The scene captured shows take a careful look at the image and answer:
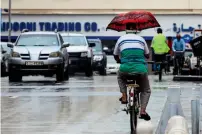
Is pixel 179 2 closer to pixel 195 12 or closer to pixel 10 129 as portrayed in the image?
pixel 195 12

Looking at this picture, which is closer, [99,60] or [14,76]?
[14,76]

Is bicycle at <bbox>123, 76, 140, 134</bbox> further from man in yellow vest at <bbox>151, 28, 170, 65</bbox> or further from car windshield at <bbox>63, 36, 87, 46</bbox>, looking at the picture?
car windshield at <bbox>63, 36, 87, 46</bbox>

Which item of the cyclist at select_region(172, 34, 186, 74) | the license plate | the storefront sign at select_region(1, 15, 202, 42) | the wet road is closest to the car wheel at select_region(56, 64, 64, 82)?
the license plate

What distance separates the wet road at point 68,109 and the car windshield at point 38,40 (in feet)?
12.3

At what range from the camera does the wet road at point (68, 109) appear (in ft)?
38.6

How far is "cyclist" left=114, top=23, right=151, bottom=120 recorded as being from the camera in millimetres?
11602

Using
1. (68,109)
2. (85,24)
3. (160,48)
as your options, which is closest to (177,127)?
(68,109)

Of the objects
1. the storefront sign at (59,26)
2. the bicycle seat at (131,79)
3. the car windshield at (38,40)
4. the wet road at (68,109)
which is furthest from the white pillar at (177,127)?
the storefront sign at (59,26)

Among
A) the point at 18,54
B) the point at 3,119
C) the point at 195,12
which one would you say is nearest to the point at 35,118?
the point at 3,119

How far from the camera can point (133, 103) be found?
37.3 feet

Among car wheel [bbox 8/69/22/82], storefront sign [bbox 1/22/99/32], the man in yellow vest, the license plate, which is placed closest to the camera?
the license plate

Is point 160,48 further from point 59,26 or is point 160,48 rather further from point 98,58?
point 59,26

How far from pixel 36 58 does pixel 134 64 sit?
1264 cm

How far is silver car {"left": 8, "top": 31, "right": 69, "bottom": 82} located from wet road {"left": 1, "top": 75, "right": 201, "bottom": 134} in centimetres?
252
